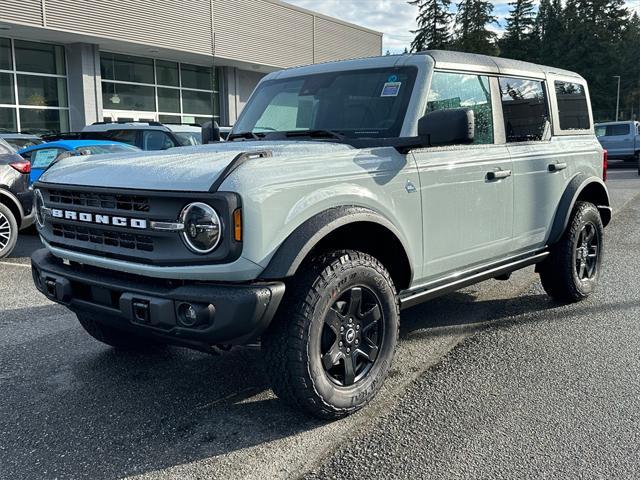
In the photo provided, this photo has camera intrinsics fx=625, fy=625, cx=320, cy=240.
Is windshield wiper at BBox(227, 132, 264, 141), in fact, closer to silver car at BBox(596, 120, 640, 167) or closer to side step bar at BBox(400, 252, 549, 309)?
side step bar at BBox(400, 252, 549, 309)

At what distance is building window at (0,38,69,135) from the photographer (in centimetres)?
2112

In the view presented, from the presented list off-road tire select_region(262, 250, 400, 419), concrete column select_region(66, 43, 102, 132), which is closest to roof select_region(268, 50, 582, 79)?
off-road tire select_region(262, 250, 400, 419)

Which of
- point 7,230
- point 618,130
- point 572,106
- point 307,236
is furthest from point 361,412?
point 618,130

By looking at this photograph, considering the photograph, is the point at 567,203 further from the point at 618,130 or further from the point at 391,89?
the point at 618,130

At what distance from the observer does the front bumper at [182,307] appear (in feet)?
9.02

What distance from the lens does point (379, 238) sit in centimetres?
360

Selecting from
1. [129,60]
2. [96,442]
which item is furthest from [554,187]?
[129,60]

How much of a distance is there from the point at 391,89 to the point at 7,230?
226 inches

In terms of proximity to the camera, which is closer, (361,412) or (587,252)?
(361,412)

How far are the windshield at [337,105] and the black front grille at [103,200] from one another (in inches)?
56.8

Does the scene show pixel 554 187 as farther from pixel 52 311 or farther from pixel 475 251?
pixel 52 311

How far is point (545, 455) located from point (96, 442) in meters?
2.14

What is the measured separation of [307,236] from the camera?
2959 mm

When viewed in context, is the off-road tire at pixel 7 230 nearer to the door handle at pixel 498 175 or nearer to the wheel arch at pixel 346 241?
the wheel arch at pixel 346 241
